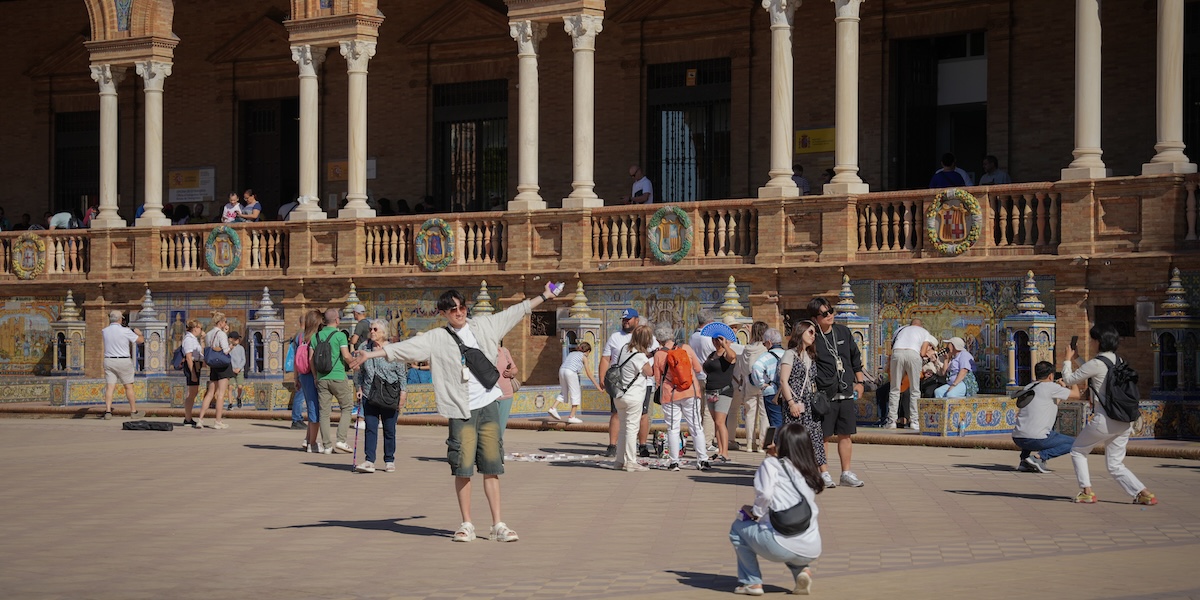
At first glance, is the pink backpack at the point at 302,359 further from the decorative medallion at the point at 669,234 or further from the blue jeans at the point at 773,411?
the decorative medallion at the point at 669,234

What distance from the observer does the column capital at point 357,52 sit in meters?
28.5

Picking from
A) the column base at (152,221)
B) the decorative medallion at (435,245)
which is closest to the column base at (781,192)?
the decorative medallion at (435,245)

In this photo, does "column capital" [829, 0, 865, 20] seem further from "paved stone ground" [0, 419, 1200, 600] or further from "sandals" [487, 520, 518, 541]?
"sandals" [487, 520, 518, 541]

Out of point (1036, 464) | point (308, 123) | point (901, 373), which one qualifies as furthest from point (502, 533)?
point (308, 123)

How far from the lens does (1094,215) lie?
21.4 m

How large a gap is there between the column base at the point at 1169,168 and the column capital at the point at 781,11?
590 centimetres

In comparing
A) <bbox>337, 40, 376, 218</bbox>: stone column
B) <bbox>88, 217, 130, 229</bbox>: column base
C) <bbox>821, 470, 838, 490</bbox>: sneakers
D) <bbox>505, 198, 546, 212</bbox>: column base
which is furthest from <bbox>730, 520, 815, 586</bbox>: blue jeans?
<bbox>88, 217, 130, 229</bbox>: column base

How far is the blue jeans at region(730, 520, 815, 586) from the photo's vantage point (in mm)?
9227

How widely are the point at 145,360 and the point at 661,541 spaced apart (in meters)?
19.6

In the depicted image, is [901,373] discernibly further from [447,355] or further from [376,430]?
[447,355]

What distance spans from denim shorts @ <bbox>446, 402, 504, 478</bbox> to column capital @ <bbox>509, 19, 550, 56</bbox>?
16.1m

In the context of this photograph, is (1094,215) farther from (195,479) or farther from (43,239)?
(43,239)

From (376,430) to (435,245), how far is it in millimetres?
11226

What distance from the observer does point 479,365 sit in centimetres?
1130
